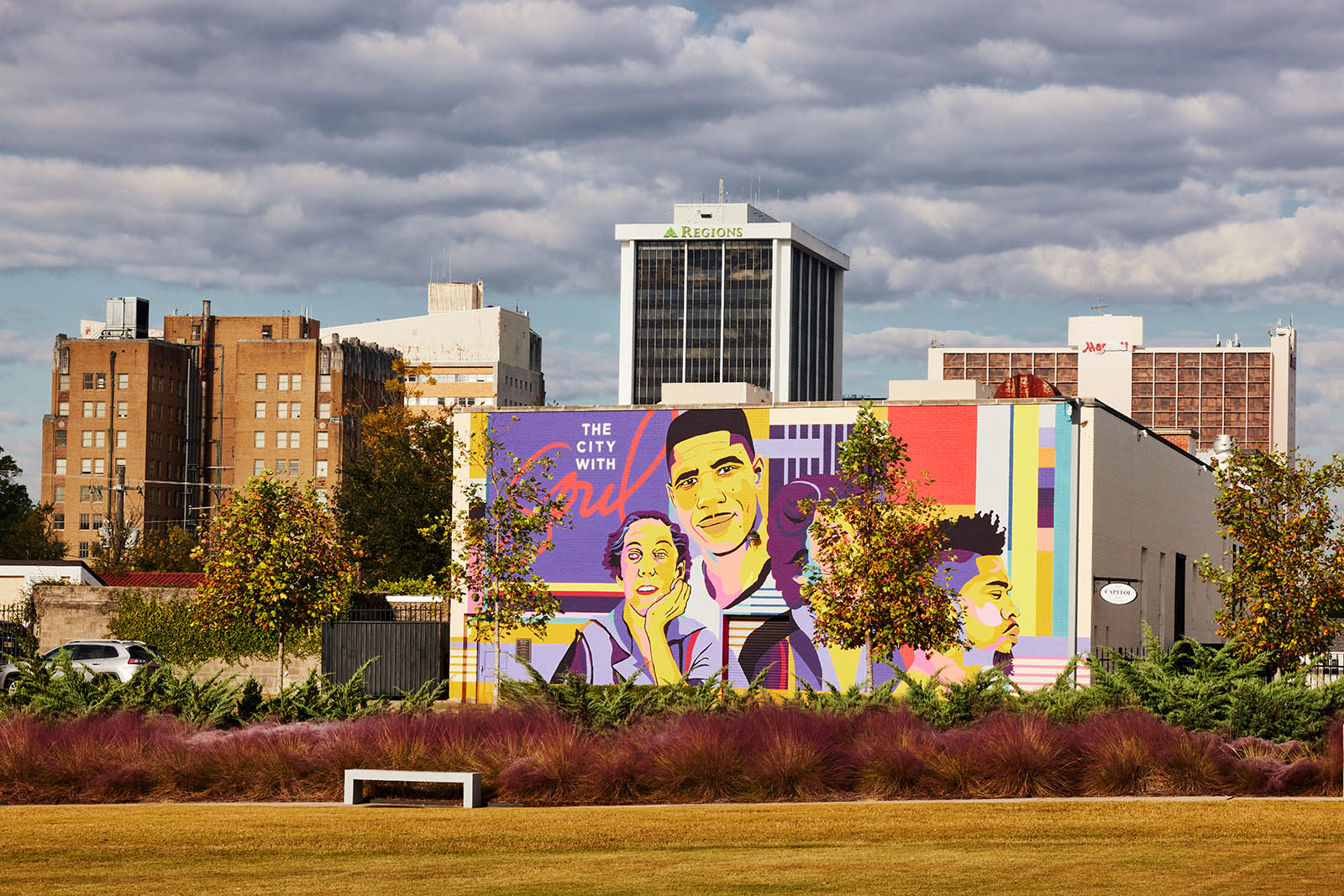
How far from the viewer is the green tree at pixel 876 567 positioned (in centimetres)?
3156

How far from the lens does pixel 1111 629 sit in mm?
40219

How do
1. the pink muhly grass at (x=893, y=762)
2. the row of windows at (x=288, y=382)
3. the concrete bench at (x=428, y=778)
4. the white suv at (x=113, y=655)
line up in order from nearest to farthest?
1. the concrete bench at (x=428, y=778)
2. the pink muhly grass at (x=893, y=762)
3. the white suv at (x=113, y=655)
4. the row of windows at (x=288, y=382)

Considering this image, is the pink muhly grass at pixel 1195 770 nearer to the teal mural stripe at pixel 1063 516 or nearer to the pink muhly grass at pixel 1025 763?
the pink muhly grass at pixel 1025 763

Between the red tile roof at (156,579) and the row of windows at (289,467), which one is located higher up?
the row of windows at (289,467)

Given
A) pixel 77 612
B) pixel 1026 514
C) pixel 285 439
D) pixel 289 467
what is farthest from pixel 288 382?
pixel 1026 514

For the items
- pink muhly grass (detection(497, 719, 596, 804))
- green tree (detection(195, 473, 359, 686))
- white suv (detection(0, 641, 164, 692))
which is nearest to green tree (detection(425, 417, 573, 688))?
green tree (detection(195, 473, 359, 686))

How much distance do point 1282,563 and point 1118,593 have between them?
186 inches

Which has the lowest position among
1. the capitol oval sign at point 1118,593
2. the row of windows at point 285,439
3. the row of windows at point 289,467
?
the capitol oval sign at point 1118,593

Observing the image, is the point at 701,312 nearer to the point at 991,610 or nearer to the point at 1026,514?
the point at 1026,514

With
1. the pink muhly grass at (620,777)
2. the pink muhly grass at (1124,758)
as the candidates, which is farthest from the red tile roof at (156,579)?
the pink muhly grass at (1124,758)

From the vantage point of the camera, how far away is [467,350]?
18712 cm

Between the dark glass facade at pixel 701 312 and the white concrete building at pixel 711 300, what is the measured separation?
0.10 metres

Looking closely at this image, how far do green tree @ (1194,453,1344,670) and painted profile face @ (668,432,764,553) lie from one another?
1159 centimetres

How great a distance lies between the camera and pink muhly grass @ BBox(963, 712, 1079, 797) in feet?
58.7
